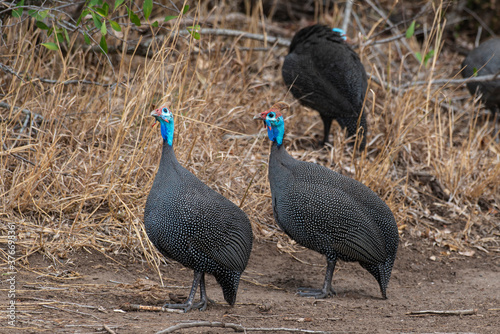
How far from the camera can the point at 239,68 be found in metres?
5.70

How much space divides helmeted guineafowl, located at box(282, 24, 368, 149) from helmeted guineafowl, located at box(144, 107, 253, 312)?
6.19ft

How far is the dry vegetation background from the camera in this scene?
12.5 feet

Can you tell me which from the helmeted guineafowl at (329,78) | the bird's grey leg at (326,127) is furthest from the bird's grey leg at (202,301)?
the bird's grey leg at (326,127)

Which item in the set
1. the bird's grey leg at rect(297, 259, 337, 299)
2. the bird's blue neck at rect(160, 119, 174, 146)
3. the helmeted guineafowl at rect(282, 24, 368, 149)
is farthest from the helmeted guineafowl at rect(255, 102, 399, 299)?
the helmeted guineafowl at rect(282, 24, 368, 149)

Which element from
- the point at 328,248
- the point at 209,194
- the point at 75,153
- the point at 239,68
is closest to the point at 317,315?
the point at 328,248

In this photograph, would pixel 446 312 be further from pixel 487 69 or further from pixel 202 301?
pixel 487 69

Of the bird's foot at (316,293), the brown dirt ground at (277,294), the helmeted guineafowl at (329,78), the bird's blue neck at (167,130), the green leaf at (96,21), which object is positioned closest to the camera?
the brown dirt ground at (277,294)

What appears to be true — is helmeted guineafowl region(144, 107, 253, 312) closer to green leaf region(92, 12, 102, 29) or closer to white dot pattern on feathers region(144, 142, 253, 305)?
white dot pattern on feathers region(144, 142, 253, 305)

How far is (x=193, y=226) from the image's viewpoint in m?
3.07

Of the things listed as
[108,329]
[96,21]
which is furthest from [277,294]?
[96,21]

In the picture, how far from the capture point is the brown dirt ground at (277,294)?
2.86m

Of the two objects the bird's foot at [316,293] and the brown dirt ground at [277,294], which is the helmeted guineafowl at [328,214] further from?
the brown dirt ground at [277,294]

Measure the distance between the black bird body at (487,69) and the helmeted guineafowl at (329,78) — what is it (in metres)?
1.62

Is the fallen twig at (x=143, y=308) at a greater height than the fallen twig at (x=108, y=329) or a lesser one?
lesser
